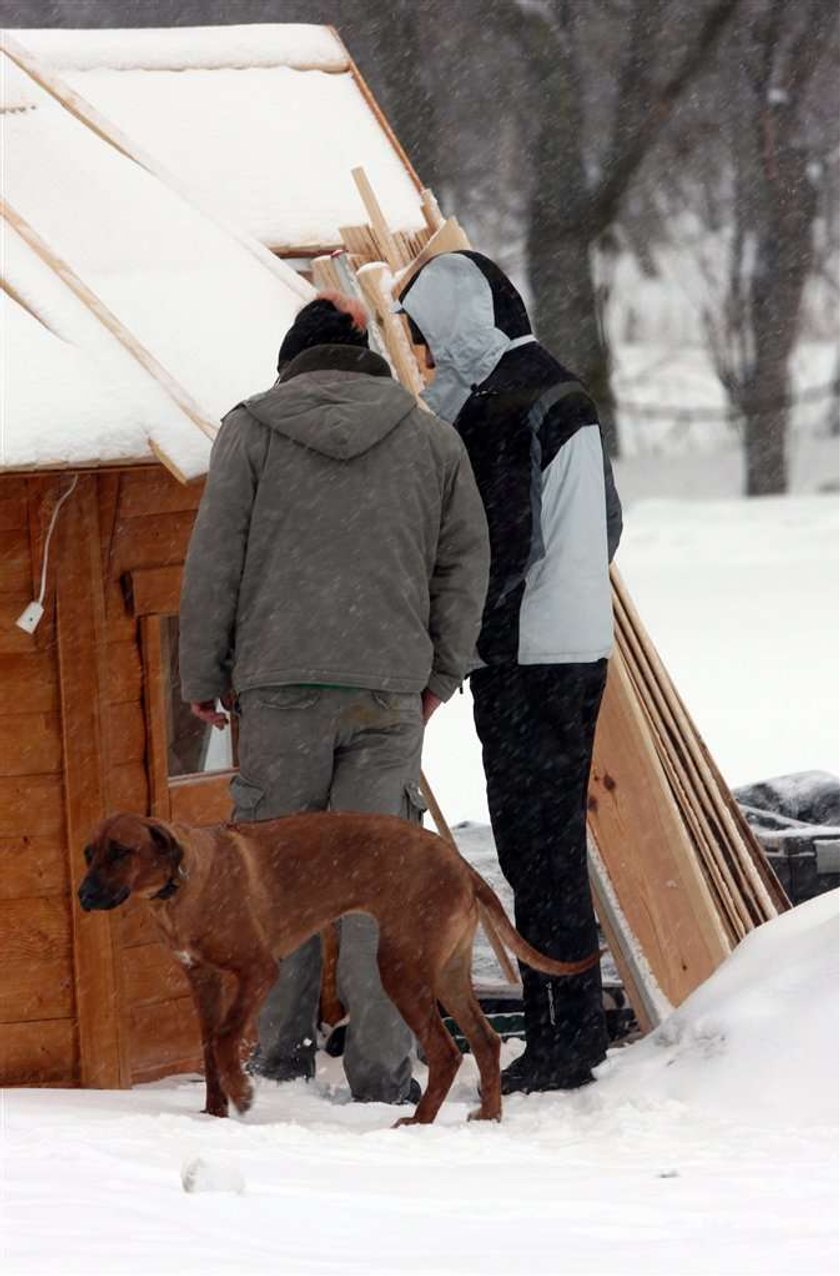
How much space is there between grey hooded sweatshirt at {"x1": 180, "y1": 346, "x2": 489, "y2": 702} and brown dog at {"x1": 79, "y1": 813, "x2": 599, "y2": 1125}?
1.21ft

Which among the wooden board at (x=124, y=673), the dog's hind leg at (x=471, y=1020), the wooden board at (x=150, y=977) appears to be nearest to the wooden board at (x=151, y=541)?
the wooden board at (x=124, y=673)

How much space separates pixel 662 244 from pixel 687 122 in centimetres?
197

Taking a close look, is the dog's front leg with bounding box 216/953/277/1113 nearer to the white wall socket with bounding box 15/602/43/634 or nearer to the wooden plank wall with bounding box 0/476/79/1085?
the wooden plank wall with bounding box 0/476/79/1085

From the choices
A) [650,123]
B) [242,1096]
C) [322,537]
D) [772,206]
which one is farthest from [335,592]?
[772,206]

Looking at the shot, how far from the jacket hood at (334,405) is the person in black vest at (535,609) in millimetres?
298

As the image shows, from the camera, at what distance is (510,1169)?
4086 mm

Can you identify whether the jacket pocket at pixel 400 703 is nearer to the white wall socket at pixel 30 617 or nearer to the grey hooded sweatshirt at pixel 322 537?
the grey hooded sweatshirt at pixel 322 537

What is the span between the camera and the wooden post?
6117 mm

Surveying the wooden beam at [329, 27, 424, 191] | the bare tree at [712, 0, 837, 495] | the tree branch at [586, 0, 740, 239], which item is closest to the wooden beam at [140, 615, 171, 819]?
the wooden beam at [329, 27, 424, 191]

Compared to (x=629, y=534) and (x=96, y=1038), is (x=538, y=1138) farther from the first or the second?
(x=629, y=534)

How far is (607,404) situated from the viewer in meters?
21.0

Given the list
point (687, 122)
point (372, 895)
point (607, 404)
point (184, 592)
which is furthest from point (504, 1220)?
point (687, 122)

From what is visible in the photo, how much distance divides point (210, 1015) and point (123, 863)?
463 mm

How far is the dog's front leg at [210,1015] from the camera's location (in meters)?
4.73
